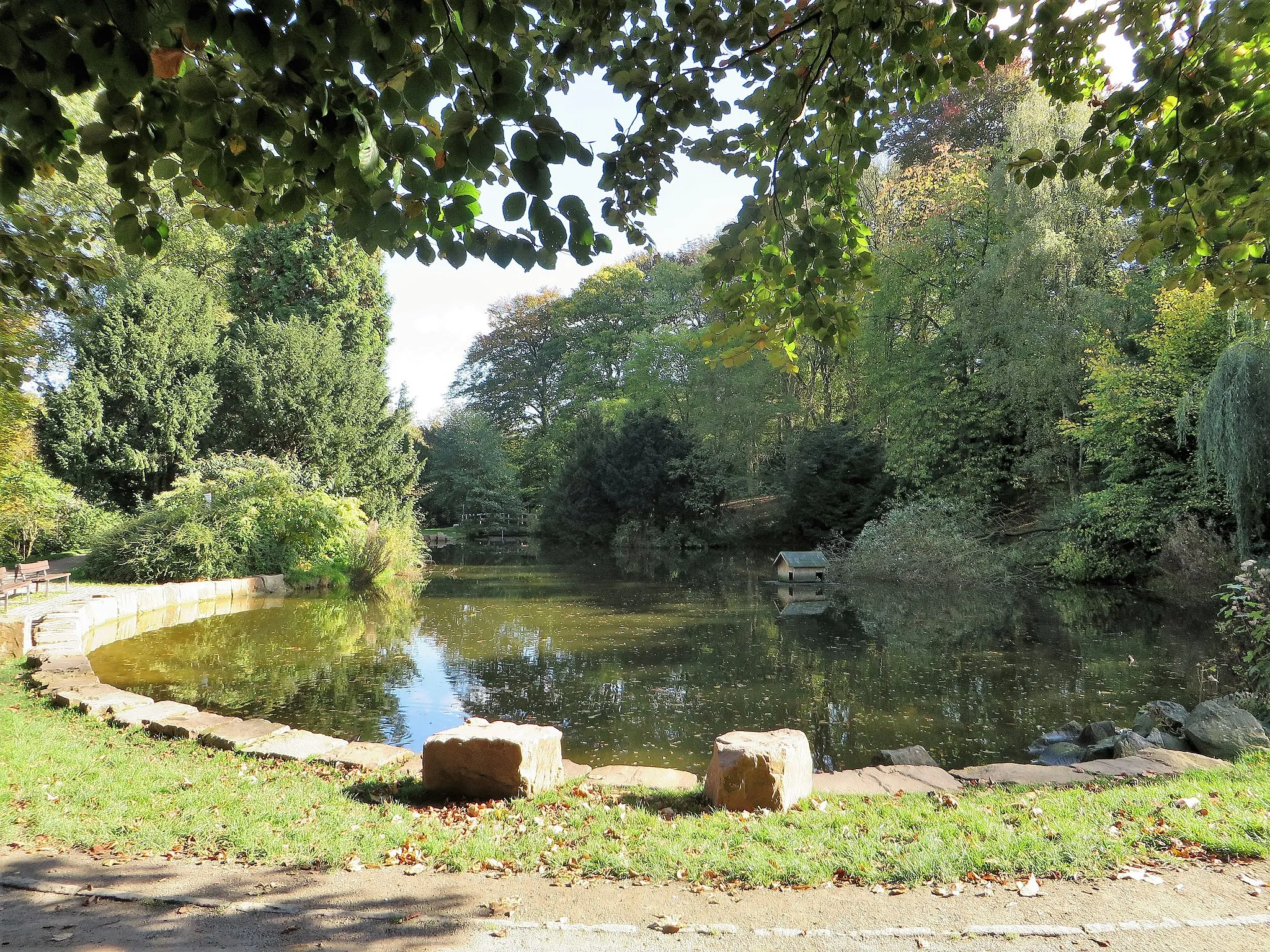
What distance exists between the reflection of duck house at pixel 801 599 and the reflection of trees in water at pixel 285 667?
6.58m

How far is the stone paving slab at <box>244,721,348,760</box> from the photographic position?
4.93 metres

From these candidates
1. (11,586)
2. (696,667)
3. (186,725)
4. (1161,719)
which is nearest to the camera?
(186,725)

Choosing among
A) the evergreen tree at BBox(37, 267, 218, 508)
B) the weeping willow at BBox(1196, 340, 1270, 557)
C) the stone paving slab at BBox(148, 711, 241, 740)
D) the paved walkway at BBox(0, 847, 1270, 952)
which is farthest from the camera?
the evergreen tree at BBox(37, 267, 218, 508)

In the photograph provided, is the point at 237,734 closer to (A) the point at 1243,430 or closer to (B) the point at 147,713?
(B) the point at 147,713

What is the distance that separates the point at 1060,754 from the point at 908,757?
4.35 ft

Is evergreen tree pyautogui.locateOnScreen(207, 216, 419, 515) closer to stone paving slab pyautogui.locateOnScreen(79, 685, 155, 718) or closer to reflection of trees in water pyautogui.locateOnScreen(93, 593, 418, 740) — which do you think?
reflection of trees in water pyautogui.locateOnScreen(93, 593, 418, 740)

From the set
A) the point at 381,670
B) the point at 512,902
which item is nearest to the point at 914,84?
the point at 512,902

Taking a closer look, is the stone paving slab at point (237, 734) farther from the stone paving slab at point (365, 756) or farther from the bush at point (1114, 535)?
the bush at point (1114, 535)

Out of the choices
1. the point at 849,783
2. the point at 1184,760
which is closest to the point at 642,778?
the point at 849,783

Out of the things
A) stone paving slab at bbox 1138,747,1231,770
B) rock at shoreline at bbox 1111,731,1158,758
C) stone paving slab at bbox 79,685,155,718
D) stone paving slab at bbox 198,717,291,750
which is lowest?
rock at shoreline at bbox 1111,731,1158,758

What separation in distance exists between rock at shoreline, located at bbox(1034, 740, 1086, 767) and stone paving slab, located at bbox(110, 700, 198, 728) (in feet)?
21.8

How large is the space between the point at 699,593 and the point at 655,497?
1280 cm

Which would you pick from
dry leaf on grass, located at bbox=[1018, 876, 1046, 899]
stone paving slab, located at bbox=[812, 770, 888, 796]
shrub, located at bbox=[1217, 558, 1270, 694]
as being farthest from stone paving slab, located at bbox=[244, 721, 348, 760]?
shrub, located at bbox=[1217, 558, 1270, 694]

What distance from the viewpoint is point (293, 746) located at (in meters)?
5.06
